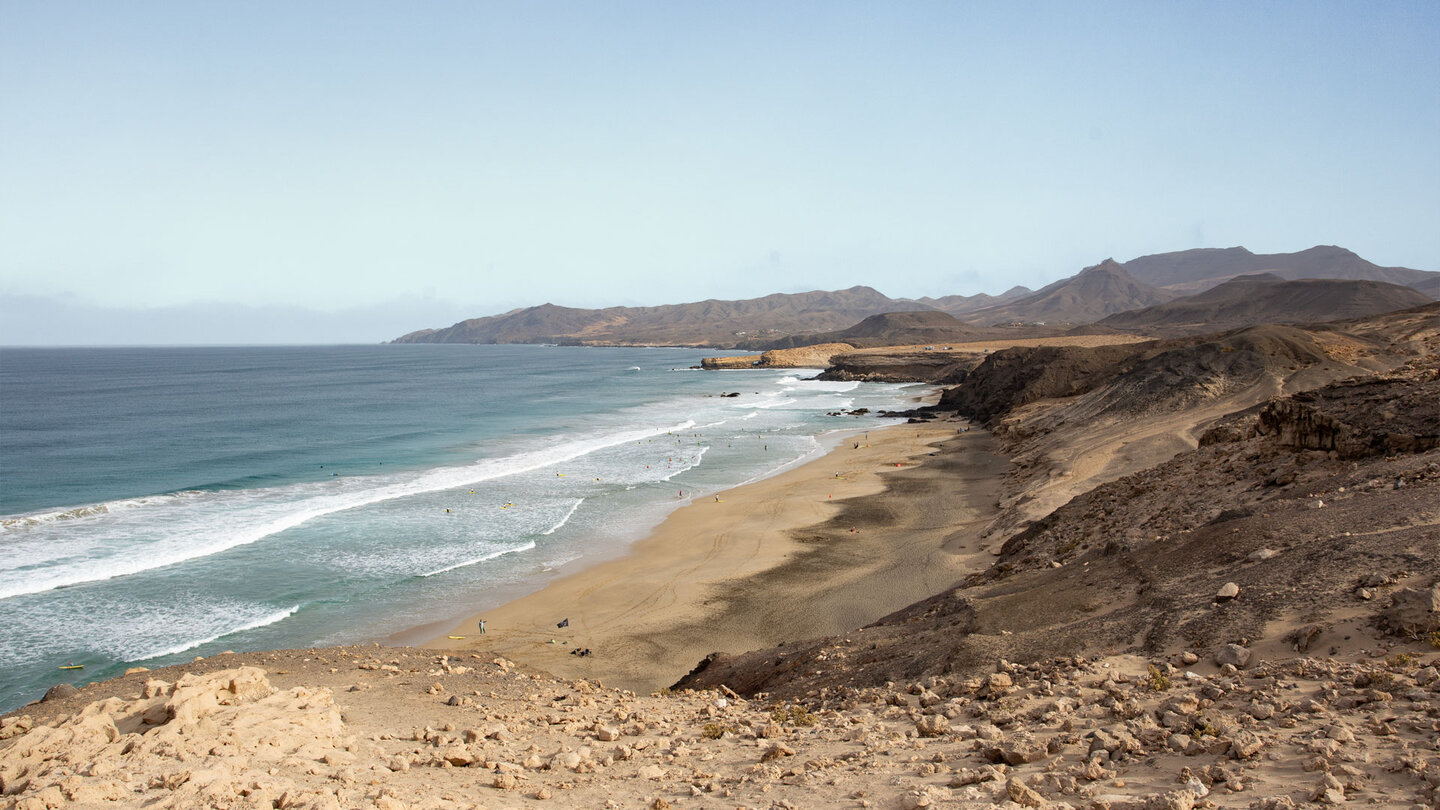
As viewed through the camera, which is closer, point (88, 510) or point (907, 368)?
point (88, 510)

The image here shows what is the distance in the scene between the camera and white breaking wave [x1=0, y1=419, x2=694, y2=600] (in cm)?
2198

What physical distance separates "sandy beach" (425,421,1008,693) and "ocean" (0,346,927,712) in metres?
1.95

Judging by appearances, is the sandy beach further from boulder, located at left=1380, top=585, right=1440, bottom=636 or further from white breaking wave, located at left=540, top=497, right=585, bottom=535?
boulder, located at left=1380, top=585, right=1440, bottom=636

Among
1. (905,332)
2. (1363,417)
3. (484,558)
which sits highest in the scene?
(905,332)

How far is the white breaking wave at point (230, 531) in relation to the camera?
866 inches

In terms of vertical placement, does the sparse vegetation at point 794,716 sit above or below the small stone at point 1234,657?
below

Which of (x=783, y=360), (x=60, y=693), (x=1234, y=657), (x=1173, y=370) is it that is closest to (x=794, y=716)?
(x=1234, y=657)

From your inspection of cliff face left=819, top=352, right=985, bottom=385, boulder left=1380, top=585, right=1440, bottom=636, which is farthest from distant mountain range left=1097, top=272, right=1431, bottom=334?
boulder left=1380, top=585, right=1440, bottom=636

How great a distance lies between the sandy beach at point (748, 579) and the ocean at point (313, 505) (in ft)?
6.41

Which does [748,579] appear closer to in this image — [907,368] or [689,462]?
[689,462]

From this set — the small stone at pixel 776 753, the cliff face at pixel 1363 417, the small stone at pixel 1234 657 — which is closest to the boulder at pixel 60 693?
the small stone at pixel 776 753

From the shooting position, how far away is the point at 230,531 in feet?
88.0

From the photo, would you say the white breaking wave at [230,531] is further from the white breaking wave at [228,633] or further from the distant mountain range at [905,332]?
the distant mountain range at [905,332]

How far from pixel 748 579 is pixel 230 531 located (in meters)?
18.8
